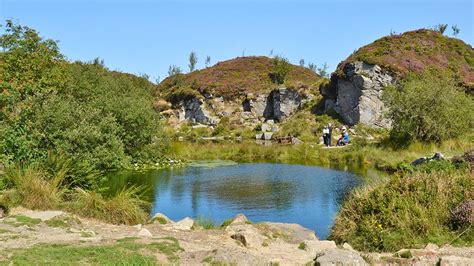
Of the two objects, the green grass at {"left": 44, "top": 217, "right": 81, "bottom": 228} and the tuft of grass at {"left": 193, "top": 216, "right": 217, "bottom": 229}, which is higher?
the green grass at {"left": 44, "top": 217, "right": 81, "bottom": 228}

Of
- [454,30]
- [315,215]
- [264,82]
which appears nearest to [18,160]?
[315,215]

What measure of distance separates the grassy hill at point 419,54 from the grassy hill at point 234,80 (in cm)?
959

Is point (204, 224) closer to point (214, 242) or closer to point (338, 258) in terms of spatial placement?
point (214, 242)

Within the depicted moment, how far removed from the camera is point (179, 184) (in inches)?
887

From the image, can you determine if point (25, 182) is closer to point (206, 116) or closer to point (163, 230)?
point (163, 230)

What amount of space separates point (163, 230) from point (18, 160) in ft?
22.2

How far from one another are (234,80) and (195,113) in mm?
7721

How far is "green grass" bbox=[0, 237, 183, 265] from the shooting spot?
784 centimetres

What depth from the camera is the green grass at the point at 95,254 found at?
7.84m

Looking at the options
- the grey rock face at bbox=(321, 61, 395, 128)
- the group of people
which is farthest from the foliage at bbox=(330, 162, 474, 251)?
the grey rock face at bbox=(321, 61, 395, 128)

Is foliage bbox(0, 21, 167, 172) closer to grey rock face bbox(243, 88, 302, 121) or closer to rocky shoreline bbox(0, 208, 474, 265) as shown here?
rocky shoreline bbox(0, 208, 474, 265)

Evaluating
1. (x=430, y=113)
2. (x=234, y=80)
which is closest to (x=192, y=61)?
(x=234, y=80)

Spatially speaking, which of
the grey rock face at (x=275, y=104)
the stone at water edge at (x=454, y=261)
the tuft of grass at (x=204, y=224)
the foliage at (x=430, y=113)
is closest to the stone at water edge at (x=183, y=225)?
the tuft of grass at (x=204, y=224)

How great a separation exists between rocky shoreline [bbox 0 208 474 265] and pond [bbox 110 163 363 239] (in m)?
2.80
